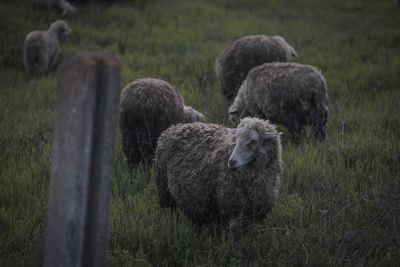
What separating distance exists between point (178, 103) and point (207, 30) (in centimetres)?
737

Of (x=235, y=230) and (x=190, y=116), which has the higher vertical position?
(x=190, y=116)

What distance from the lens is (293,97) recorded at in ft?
21.4

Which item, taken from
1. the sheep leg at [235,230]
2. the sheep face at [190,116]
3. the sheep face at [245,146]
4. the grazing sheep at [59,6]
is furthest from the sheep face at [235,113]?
the grazing sheep at [59,6]

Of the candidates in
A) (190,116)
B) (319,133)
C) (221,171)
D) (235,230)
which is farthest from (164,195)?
(319,133)

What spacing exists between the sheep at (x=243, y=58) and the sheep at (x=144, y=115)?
2.48 metres

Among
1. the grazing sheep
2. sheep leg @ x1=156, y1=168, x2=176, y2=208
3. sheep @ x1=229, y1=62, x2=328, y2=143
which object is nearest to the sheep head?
sheep leg @ x1=156, y1=168, x2=176, y2=208

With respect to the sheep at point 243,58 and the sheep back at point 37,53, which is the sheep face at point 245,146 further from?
the sheep back at point 37,53

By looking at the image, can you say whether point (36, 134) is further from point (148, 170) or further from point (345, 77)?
point (345, 77)

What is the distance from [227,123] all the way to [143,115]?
70.2 inches

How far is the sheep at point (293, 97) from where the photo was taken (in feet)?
21.5

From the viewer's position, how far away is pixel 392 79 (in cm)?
952

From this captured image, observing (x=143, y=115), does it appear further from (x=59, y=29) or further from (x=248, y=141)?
(x=59, y=29)

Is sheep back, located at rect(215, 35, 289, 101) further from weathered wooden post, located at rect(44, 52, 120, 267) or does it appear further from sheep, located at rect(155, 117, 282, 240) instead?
weathered wooden post, located at rect(44, 52, 120, 267)

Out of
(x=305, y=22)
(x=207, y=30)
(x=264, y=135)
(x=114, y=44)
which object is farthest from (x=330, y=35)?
(x=264, y=135)
